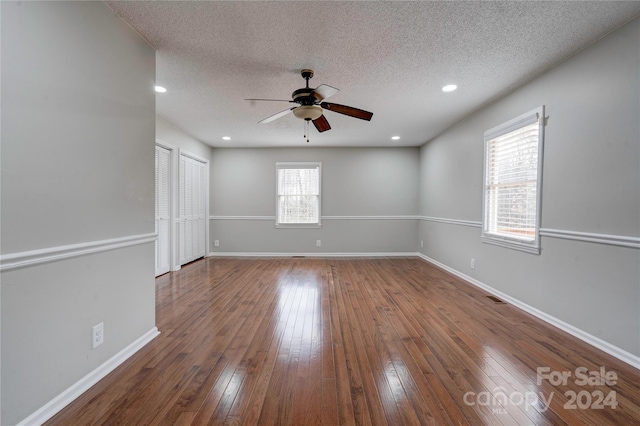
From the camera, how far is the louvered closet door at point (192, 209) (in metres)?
4.84

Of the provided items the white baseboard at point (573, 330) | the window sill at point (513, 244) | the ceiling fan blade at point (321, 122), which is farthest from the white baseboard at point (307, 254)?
the ceiling fan blade at point (321, 122)

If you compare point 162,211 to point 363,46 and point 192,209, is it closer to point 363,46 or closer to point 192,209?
point 192,209

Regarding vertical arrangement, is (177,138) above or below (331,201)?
above

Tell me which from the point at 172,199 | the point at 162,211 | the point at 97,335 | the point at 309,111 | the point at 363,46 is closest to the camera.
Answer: the point at 97,335

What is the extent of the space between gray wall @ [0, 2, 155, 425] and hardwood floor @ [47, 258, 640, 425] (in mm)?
327

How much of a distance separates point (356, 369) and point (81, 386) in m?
1.67

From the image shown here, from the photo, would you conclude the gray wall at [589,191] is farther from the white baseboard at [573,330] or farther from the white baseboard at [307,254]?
the white baseboard at [307,254]

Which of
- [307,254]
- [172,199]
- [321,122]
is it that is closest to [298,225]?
[307,254]

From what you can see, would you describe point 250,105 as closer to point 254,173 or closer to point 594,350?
point 254,173

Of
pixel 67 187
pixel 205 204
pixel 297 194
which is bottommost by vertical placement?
pixel 205 204

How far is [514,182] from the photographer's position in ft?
10.1

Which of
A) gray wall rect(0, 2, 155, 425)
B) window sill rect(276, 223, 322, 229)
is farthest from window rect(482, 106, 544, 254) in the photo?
gray wall rect(0, 2, 155, 425)

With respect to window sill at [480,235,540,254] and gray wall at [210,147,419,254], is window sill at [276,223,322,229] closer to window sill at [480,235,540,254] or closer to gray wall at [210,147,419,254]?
gray wall at [210,147,419,254]

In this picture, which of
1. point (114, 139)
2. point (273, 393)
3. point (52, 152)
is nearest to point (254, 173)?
point (114, 139)
